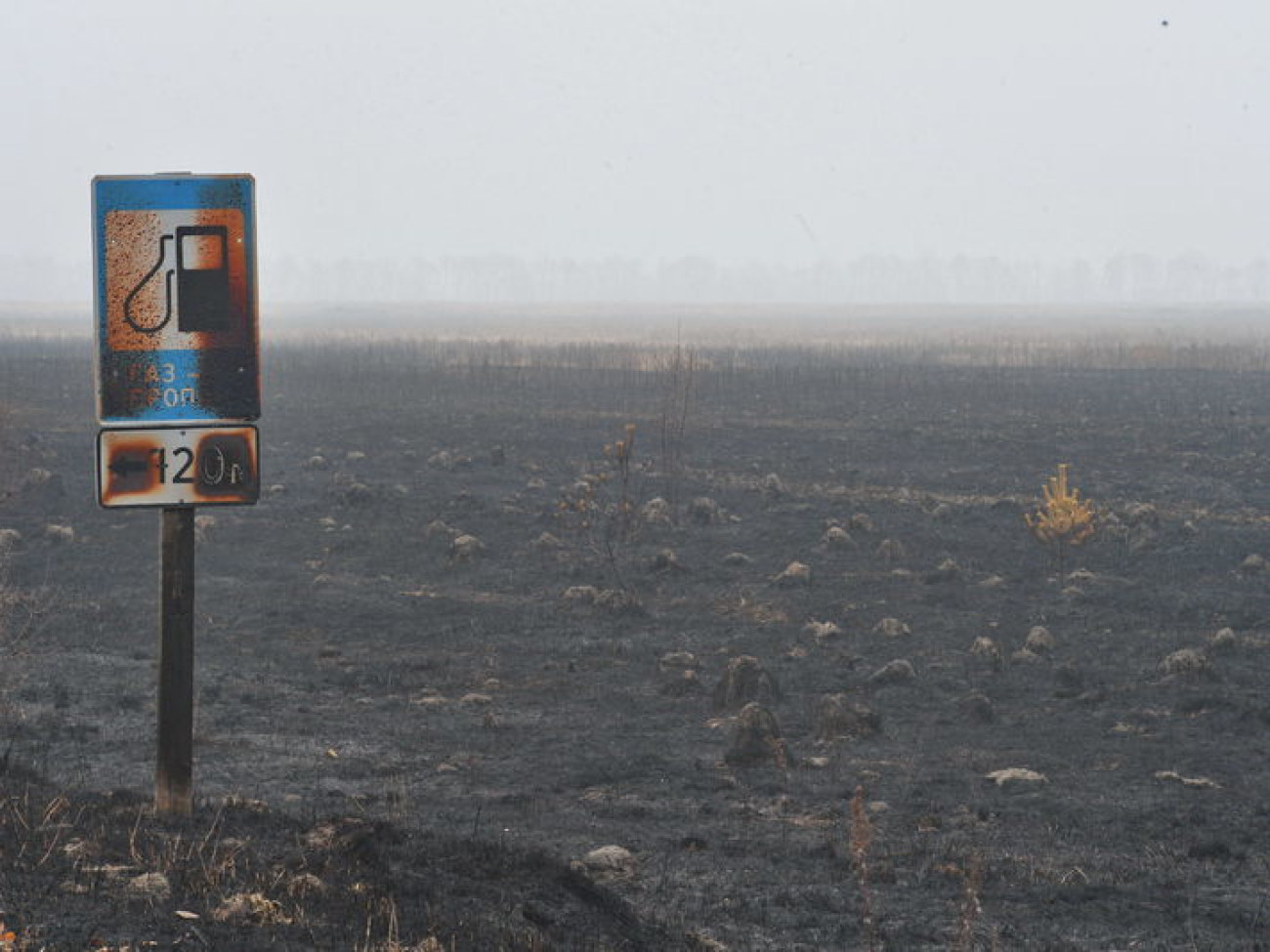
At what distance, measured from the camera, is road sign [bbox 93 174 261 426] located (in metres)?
5.45

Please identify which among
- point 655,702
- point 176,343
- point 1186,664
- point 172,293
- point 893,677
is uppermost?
point 172,293

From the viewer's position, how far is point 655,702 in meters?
11.0

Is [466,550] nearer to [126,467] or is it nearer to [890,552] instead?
[890,552]

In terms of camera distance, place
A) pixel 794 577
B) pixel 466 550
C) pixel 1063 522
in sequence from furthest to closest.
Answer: pixel 466 550, pixel 1063 522, pixel 794 577

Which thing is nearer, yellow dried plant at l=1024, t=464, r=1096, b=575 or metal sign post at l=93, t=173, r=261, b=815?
metal sign post at l=93, t=173, r=261, b=815

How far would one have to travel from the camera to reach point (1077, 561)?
630 inches

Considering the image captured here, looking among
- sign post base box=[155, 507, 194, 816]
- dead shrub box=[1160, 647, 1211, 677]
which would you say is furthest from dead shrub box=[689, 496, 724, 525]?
sign post base box=[155, 507, 194, 816]

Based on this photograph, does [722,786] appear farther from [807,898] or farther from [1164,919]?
[1164,919]

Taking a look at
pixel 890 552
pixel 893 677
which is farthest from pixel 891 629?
pixel 890 552

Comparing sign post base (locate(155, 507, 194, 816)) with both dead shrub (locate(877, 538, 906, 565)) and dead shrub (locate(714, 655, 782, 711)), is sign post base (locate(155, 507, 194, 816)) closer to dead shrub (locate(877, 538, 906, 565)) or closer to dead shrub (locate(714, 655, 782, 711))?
dead shrub (locate(714, 655, 782, 711))

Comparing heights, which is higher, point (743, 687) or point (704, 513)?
point (704, 513)

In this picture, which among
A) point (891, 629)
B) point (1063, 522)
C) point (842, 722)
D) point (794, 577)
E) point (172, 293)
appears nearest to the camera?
point (172, 293)

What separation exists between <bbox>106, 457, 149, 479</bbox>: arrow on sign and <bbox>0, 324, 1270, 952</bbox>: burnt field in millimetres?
1295

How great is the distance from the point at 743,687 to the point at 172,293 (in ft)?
20.5
